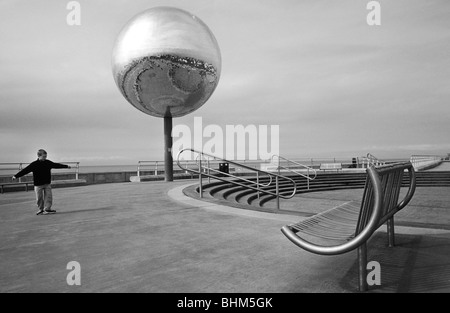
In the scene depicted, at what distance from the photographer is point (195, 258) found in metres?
3.08

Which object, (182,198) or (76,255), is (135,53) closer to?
(182,198)

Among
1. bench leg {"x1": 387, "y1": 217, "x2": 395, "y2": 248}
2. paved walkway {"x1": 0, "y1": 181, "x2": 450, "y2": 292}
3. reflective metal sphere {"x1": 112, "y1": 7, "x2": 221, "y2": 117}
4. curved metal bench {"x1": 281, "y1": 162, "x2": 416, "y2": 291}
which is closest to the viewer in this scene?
curved metal bench {"x1": 281, "y1": 162, "x2": 416, "y2": 291}

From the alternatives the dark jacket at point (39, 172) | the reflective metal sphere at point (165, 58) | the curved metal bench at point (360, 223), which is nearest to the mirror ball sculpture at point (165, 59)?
the reflective metal sphere at point (165, 58)

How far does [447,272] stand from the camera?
8.55 feet

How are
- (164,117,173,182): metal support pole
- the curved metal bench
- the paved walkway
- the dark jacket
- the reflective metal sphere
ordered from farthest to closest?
(164,117,173,182): metal support pole, the reflective metal sphere, the dark jacket, the paved walkway, the curved metal bench

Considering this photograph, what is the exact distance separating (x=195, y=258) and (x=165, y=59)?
718 cm

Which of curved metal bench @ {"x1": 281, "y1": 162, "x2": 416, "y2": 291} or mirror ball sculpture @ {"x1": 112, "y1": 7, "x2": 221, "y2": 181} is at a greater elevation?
mirror ball sculpture @ {"x1": 112, "y1": 7, "x2": 221, "y2": 181}

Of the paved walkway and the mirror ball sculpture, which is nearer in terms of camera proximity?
the paved walkway

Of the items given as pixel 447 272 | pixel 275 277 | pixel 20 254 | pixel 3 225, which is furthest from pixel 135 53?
pixel 447 272

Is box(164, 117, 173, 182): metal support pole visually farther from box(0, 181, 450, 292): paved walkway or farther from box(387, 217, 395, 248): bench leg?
box(387, 217, 395, 248): bench leg

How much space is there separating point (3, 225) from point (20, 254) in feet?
7.16

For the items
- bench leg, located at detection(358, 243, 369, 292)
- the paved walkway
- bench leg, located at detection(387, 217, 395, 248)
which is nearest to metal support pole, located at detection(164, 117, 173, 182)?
the paved walkway

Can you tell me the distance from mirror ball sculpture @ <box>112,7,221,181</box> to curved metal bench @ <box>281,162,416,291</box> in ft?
23.4

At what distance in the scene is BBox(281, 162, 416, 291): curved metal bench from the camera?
2.02m
